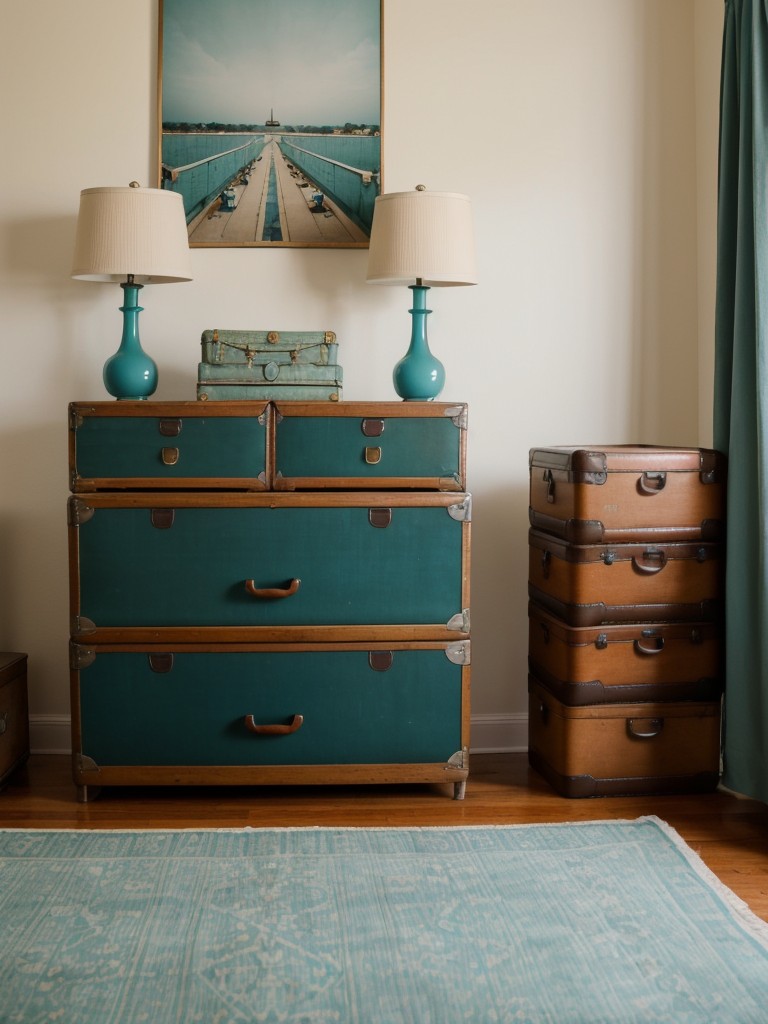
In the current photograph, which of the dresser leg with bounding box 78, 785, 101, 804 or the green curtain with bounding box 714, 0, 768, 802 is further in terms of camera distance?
the dresser leg with bounding box 78, 785, 101, 804

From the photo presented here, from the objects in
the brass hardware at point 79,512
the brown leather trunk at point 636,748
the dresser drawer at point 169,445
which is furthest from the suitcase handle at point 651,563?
the brass hardware at point 79,512

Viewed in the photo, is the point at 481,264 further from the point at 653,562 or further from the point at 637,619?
the point at 637,619

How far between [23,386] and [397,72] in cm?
148

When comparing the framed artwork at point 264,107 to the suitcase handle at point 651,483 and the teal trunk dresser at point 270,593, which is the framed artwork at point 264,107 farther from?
the suitcase handle at point 651,483

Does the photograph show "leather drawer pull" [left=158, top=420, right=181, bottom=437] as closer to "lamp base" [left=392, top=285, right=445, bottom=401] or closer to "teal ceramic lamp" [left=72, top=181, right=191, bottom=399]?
"teal ceramic lamp" [left=72, top=181, right=191, bottom=399]

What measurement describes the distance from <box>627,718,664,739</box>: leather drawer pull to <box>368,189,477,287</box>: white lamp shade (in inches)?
50.8

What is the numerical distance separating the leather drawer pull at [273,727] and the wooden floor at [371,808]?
8.1 inches

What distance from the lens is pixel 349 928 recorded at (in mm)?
1988

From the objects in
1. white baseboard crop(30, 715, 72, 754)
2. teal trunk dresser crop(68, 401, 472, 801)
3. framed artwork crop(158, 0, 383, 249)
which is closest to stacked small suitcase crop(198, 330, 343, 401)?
teal trunk dresser crop(68, 401, 472, 801)

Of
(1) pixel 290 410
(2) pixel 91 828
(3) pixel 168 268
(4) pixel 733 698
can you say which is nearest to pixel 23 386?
(3) pixel 168 268

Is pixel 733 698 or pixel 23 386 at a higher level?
pixel 23 386

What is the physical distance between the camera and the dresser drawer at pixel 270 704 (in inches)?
104

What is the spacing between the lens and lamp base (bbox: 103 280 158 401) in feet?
9.05

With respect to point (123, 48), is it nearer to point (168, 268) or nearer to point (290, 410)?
→ point (168, 268)
